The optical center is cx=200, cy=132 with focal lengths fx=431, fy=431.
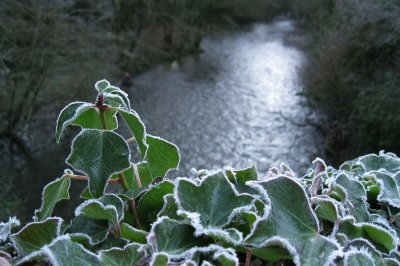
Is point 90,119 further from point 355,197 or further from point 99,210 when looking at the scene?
point 355,197

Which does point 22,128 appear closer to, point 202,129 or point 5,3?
point 5,3

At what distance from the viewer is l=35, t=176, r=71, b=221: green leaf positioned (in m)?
0.60

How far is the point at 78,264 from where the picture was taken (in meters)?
0.43

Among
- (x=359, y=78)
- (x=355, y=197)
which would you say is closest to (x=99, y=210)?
(x=355, y=197)

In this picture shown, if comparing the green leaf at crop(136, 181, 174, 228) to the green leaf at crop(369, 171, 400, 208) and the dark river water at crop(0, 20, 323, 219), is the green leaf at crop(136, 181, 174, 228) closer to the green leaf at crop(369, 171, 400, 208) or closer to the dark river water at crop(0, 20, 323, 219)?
the green leaf at crop(369, 171, 400, 208)

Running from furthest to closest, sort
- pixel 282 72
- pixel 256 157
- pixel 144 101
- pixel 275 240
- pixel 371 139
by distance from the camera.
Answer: pixel 282 72 < pixel 144 101 < pixel 256 157 < pixel 371 139 < pixel 275 240

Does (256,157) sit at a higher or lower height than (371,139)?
lower

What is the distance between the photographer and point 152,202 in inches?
23.5

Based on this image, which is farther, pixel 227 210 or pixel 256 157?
pixel 256 157

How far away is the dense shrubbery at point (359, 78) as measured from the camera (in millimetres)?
5926

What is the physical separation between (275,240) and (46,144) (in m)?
7.62

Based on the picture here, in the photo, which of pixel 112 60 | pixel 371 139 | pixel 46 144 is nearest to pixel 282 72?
pixel 112 60

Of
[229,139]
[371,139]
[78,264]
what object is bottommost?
[229,139]

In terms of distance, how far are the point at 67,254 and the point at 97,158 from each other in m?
0.14
